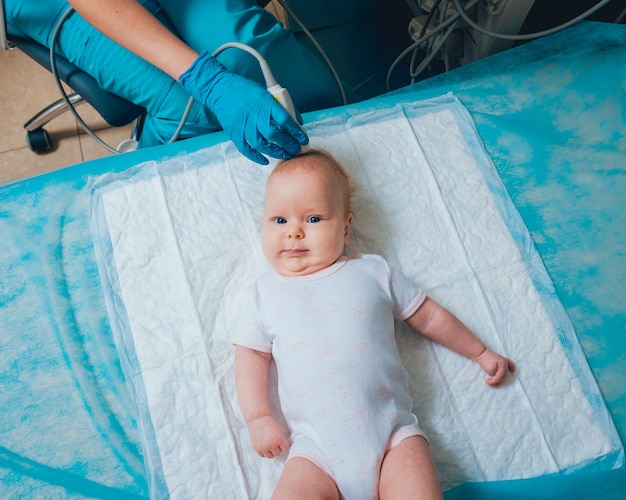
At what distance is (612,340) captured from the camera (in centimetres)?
104

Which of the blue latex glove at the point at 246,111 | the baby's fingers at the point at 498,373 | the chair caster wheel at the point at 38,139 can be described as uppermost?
the chair caster wheel at the point at 38,139

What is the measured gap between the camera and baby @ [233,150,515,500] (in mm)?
849

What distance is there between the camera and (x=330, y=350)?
2.97ft

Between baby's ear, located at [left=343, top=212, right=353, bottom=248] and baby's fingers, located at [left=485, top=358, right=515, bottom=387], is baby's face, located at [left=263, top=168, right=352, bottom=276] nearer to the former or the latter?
baby's ear, located at [left=343, top=212, right=353, bottom=248]

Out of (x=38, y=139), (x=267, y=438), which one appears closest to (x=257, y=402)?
(x=267, y=438)

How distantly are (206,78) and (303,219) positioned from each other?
35cm

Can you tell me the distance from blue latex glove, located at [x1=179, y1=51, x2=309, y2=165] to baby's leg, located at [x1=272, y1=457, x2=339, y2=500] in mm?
578

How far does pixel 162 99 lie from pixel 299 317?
61 centimetres

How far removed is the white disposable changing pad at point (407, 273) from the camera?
0.95 m

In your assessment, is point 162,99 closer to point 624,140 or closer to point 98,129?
point 98,129

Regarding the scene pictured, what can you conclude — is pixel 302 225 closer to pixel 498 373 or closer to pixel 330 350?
pixel 330 350

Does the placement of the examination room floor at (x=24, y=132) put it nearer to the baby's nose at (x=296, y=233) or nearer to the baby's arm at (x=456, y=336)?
the baby's nose at (x=296, y=233)

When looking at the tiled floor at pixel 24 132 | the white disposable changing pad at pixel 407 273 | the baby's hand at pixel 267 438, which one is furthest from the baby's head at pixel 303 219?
the tiled floor at pixel 24 132

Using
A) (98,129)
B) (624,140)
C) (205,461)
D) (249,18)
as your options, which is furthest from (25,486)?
(624,140)
